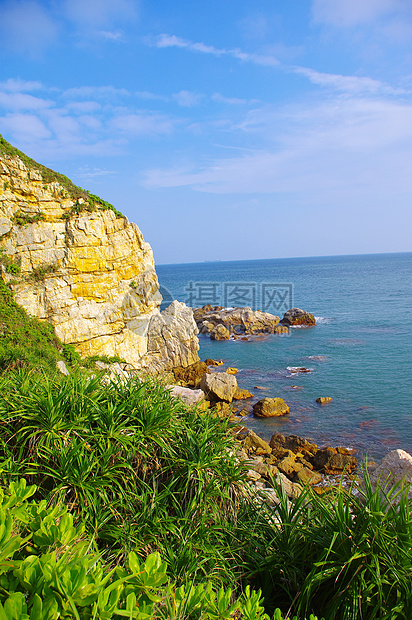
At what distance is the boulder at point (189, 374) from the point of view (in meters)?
26.0

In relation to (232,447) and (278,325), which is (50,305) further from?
(278,325)

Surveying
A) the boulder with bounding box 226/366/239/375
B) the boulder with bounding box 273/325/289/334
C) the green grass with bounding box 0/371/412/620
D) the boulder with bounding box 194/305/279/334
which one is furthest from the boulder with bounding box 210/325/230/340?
→ the green grass with bounding box 0/371/412/620

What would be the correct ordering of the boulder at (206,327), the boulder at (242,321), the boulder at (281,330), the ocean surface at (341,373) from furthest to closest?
1. the boulder at (206,327)
2. the boulder at (242,321)
3. the boulder at (281,330)
4. the ocean surface at (341,373)

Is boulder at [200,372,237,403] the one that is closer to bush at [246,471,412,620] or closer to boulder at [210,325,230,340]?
boulder at [210,325,230,340]

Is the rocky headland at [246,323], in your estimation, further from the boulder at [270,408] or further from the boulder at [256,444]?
the boulder at [256,444]

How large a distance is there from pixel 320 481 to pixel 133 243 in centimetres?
1641

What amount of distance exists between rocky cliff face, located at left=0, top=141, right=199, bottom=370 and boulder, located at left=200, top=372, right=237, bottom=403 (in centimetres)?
434

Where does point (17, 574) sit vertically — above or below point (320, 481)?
above

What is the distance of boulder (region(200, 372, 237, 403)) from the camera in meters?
23.5

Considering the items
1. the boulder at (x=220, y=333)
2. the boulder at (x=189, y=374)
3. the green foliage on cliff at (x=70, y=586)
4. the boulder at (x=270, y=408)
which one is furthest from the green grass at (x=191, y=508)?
the boulder at (x=220, y=333)

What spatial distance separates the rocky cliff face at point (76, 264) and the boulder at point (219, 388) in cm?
434

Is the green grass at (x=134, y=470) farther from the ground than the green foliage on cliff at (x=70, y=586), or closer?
closer

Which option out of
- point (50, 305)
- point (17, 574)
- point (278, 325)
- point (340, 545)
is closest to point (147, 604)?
point (17, 574)

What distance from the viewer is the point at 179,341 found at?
27.4 metres
